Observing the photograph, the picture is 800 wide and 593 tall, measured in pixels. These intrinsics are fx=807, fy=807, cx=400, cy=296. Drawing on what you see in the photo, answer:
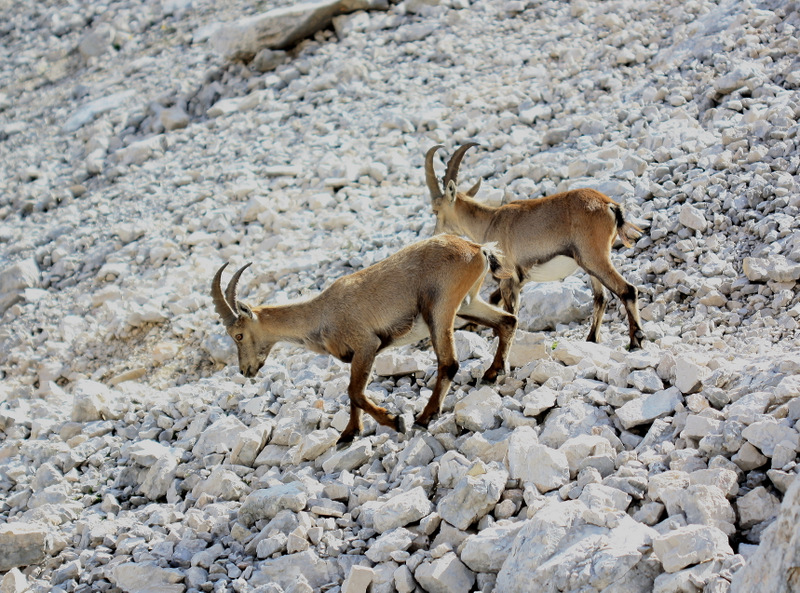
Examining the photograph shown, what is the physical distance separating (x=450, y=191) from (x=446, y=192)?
0.14 feet

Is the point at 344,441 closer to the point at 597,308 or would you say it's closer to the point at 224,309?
the point at 224,309

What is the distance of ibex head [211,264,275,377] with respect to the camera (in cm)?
668

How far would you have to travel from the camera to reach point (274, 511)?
520 centimetres

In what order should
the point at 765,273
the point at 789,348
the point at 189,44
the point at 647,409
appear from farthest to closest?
the point at 189,44
the point at 765,273
the point at 789,348
the point at 647,409

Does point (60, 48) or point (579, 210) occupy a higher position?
point (60, 48)

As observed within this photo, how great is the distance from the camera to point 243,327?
6770 millimetres

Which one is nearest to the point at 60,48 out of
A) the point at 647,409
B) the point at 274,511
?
the point at 274,511

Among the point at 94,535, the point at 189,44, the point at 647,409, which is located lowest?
the point at 94,535

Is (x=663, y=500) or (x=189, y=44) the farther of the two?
(x=189, y=44)

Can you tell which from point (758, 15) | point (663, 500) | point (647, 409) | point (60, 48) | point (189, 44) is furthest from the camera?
point (60, 48)

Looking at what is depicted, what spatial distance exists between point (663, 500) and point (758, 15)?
864cm

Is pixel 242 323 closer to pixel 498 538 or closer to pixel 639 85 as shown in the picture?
pixel 498 538

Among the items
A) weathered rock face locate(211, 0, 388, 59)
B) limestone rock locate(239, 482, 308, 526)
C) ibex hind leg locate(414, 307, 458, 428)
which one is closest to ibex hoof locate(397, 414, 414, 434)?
ibex hind leg locate(414, 307, 458, 428)

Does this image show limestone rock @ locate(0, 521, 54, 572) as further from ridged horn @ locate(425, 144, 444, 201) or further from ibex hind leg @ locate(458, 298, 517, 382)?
ridged horn @ locate(425, 144, 444, 201)
